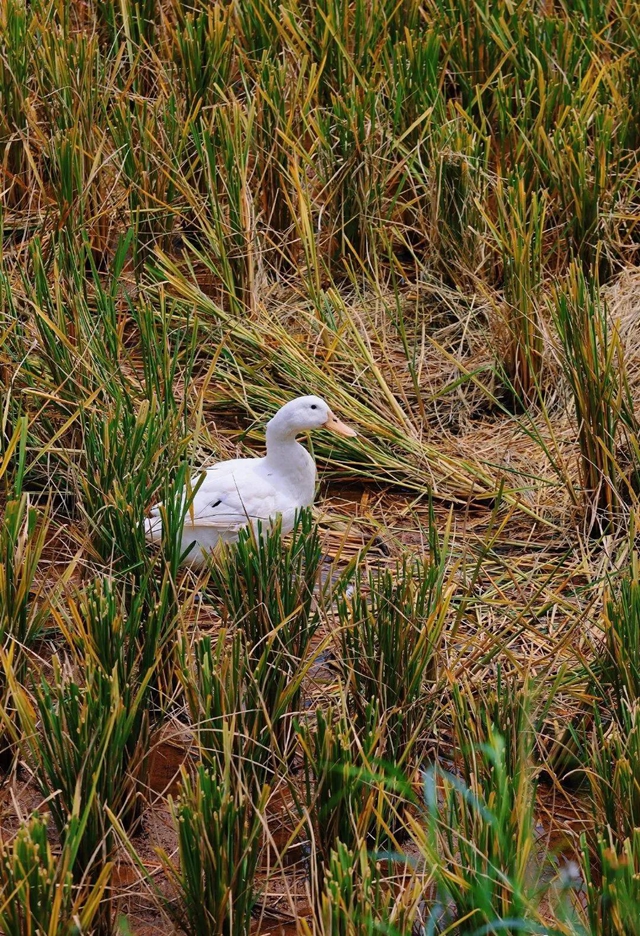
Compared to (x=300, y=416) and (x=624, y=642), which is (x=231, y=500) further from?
(x=624, y=642)

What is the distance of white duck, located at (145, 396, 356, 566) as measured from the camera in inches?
125

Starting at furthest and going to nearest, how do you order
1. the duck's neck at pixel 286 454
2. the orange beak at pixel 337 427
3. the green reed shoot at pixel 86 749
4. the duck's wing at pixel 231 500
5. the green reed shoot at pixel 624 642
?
the orange beak at pixel 337 427, the duck's neck at pixel 286 454, the duck's wing at pixel 231 500, the green reed shoot at pixel 624 642, the green reed shoot at pixel 86 749

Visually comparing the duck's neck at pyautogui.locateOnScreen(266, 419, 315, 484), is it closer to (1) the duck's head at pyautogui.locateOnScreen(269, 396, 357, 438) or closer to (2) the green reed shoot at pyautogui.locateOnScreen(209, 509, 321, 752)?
(1) the duck's head at pyautogui.locateOnScreen(269, 396, 357, 438)

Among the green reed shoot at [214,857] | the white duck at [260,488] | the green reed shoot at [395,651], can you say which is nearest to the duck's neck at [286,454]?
the white duck at [260,488]

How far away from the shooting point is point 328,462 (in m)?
3.81

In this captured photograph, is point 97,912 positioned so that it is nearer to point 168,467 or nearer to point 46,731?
point 46,731

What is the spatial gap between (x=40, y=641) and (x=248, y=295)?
1.70 meters

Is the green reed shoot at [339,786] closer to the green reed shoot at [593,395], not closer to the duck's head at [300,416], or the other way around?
the duck's head at [300,416]

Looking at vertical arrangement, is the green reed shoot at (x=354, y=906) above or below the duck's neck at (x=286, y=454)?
below

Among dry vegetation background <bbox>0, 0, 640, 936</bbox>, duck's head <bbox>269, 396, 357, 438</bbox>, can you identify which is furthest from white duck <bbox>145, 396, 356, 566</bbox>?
dry vegetation background <bbox>0, 0, 640, 936</bbox>

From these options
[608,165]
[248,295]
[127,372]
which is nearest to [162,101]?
[248,295]

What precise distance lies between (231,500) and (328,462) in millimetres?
672

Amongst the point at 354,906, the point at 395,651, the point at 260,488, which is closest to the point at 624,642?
the point at 395,651

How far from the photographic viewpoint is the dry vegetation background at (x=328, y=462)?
7.28 ft
